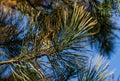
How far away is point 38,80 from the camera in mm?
1513

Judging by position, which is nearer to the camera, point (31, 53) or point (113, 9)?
point (31, 53)

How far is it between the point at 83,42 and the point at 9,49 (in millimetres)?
329

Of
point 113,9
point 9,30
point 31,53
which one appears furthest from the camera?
point 113,9

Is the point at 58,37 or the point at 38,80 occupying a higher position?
the point at 58,37

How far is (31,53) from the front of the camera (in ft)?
4.87

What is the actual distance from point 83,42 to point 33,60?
0.61 feet

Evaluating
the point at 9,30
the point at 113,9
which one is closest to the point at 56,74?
the point at 9,30

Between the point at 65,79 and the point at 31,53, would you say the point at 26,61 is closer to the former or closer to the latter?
the point at 31,53

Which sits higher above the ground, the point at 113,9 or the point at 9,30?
the point at 9,30

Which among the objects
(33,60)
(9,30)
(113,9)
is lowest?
(113,9)

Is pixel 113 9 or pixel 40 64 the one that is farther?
pixel 113 9

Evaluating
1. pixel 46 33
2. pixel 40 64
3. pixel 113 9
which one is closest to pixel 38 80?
pixel 40 64

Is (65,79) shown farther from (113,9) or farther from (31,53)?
(113,9)

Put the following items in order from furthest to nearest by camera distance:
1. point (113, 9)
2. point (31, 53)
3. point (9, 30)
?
1. point (113, 9)
2. point (9, 30)
3. point (31, 53)
